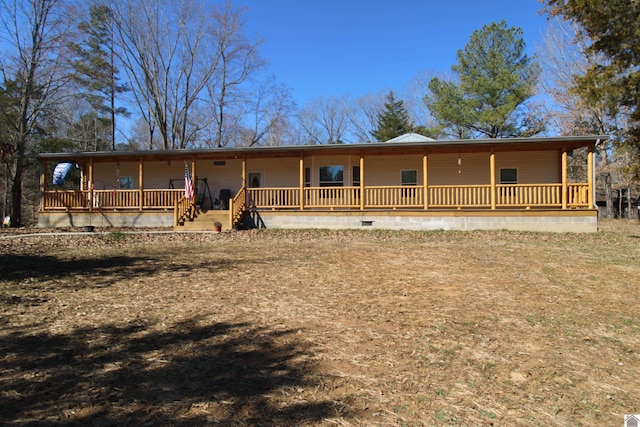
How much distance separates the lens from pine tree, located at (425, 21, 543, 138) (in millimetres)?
27984

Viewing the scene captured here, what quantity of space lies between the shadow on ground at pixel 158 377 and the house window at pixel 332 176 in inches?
529

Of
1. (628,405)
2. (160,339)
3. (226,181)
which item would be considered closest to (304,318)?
(160,339)

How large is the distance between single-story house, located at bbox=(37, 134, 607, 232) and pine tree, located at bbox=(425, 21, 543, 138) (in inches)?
524

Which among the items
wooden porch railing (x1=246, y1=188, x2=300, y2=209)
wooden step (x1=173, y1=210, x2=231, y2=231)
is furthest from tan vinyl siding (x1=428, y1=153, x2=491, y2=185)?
wooden step (x1=173, y1=210, x2=231, y2=231)

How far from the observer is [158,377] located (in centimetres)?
313

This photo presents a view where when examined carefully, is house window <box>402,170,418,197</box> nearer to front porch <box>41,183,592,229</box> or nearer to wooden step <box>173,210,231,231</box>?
front porch <box>41,183,592,229</box>

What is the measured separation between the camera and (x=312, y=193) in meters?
15.9

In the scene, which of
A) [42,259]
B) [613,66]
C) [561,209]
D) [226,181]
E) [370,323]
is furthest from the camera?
[226,181]

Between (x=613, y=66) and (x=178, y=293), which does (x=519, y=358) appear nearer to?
(x=178, y=293)

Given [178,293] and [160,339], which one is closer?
[160,339]

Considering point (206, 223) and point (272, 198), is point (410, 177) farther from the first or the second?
point (206, 223)

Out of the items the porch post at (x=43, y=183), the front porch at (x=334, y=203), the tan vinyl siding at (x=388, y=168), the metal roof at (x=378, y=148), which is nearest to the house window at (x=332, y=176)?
the tan vinyl siding at (x=388, y=168)

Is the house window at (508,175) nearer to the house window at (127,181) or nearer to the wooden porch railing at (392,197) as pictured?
the wooden porch railing at (392,197)

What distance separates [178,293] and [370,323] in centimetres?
294
